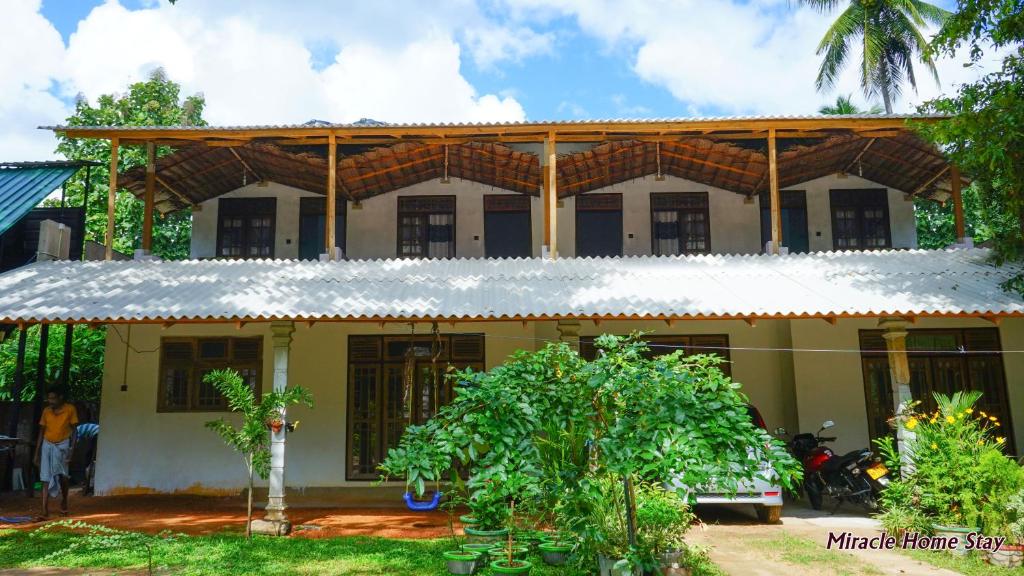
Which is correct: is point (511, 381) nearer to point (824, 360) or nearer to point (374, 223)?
point (824, 360)

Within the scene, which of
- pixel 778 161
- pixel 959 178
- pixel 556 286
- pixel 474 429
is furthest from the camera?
pixel 778 161

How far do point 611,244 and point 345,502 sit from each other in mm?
6202

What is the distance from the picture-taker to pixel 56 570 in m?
6.38

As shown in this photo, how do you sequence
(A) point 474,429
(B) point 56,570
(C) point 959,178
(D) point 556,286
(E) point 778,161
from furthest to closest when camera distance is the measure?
(E) point 778,161
(C) point 959,178
(D) point 556,286
(B) point 56,570
(A) point 474,429

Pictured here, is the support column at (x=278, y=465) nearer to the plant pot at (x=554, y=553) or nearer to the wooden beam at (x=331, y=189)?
the wooden beam at (x=331, y=189)

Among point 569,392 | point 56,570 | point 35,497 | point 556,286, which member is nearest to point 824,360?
point 556,286

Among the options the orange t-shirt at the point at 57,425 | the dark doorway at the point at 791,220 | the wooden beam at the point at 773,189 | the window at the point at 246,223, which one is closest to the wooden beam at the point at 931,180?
the dark doorway at the point at 791,220

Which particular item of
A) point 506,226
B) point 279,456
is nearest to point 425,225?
point 506,226

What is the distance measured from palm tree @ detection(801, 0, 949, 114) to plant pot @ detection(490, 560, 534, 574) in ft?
60.7

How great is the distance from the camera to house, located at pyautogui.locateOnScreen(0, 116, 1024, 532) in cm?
887

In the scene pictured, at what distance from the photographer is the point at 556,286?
957 cm

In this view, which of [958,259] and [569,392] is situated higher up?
[958,259]

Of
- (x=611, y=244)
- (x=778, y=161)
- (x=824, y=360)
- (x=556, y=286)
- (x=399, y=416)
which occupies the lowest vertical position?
(x=399, y=416)

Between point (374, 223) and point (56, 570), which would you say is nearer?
point (56, 570)
